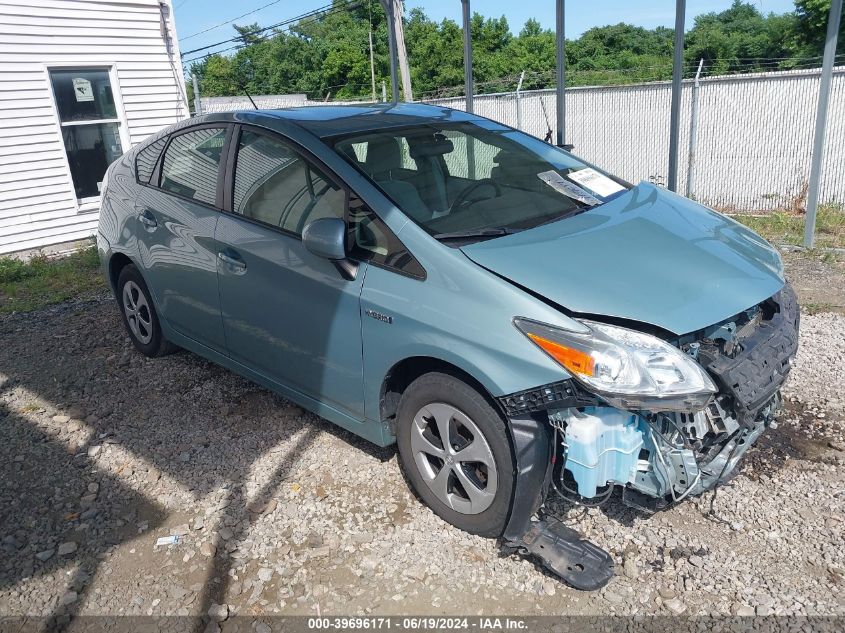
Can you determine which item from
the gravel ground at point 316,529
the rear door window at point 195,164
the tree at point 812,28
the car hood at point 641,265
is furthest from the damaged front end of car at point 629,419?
the tree at point 812,28

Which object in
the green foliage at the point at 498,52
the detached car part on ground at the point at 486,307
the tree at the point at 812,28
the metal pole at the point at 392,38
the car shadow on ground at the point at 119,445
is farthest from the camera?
the green foliage at the point at 498,52

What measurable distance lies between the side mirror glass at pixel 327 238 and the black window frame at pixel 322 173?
12 cm

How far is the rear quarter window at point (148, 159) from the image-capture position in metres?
4.64

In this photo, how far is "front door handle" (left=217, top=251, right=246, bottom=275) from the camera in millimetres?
3721

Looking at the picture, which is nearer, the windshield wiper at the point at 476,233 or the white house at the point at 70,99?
the windshield wiper at the point at 476,233

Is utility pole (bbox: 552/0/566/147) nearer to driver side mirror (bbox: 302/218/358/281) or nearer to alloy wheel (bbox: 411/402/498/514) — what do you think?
driver side mirror (bbox: 302/218/358/281)

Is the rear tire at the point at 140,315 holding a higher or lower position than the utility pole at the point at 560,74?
lower

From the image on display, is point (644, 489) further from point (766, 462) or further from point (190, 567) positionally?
point (190, 567)

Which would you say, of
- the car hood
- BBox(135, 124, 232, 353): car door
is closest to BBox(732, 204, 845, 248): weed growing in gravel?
the car hood

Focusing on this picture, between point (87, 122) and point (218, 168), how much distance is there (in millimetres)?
7020

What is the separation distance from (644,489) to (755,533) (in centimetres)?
→ 65

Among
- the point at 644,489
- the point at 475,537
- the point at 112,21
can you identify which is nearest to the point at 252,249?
the point at 475,537

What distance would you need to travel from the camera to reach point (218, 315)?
4008 millimetres

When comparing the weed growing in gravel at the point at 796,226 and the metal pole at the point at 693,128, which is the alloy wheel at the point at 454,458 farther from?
the metal pole at the point at 693,128
